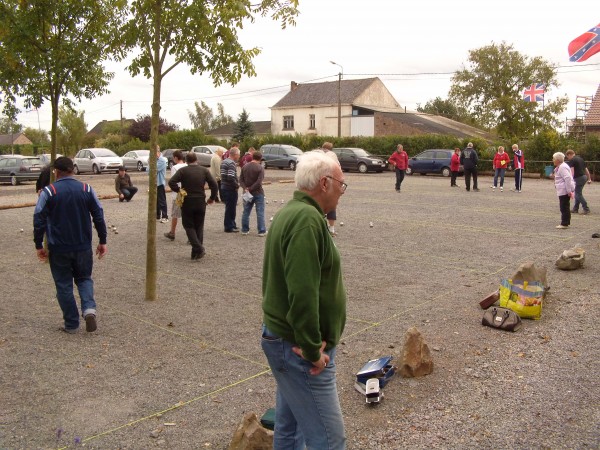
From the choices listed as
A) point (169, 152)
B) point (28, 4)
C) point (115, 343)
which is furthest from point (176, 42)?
point (169, 152)

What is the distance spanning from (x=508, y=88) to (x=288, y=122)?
79.5ft

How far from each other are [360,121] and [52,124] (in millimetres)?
53478

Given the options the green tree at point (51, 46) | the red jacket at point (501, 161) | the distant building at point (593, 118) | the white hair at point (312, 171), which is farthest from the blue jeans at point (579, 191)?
the distant building at point (593, 118)

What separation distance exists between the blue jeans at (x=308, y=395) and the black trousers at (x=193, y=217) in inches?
289

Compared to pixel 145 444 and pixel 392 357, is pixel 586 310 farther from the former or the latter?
pixel 145 444

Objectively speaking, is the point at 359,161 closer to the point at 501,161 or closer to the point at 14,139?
the point at 501,161

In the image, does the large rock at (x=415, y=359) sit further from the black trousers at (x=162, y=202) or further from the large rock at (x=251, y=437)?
the black trousers at (x=162, y=202)

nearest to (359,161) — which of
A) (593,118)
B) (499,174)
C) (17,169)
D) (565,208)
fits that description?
(499,174)

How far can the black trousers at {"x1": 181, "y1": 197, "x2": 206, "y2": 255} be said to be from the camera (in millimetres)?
10148

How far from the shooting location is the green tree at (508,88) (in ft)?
177

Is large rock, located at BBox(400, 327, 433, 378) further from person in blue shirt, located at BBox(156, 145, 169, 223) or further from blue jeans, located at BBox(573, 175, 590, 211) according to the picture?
blue jeans, located at BBox(573, 175, 590, 211)

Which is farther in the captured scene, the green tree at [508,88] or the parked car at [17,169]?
the green tree at [508,88]

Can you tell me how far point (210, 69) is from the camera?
7.75 metres

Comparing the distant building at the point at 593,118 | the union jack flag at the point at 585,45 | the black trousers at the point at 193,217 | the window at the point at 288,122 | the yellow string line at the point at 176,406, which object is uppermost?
the window at the point at 288,122
